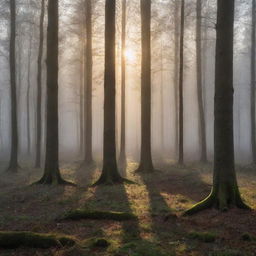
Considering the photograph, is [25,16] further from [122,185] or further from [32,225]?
[32,225]

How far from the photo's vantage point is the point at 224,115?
8461mm

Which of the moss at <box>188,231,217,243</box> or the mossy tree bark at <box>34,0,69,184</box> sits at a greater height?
the mossy tree bark at <box>34,0,69,184</box>

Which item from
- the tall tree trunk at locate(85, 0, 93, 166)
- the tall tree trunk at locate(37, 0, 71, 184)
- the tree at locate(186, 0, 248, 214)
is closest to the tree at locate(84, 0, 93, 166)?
the tall tree trunk at locate(85, 0, 93, 166)

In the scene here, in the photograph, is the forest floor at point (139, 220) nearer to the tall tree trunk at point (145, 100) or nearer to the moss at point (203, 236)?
the moss at point (203, 236)

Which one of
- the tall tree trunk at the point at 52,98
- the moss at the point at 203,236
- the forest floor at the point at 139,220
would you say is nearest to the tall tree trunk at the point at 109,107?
the forest floor at the point at 139,220

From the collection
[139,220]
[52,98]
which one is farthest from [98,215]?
[52,98]

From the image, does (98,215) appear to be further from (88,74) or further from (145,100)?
(88,74)

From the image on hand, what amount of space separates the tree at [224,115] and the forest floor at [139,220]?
612mm

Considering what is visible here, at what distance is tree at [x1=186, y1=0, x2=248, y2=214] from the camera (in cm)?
845

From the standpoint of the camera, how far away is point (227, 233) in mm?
6578

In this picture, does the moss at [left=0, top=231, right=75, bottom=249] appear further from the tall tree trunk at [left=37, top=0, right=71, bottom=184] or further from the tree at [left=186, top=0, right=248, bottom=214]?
the tall tree trunk at [left=37, top=0, right=71, bottom=184]

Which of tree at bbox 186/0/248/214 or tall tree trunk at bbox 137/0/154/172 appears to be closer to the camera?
tree at bbox 186/0/248/214

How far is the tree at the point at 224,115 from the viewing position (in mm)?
8453

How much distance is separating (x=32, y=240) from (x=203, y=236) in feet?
10.9
